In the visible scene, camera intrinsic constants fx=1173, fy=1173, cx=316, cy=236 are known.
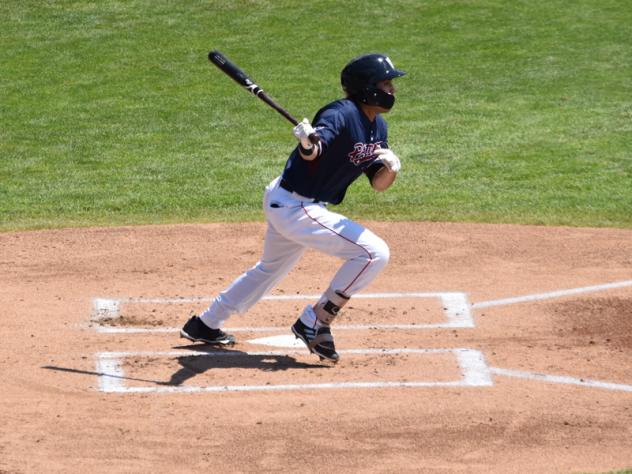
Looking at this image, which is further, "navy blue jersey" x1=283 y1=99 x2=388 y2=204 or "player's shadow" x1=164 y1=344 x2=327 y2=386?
"player's shadow" x1=164 y1=344 x2=327 y2=386

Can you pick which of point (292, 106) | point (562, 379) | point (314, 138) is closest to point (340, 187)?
point (314, 138)

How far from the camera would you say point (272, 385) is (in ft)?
24.2

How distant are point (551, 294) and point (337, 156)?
265 centimetres

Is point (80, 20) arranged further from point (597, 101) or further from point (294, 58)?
point (597, 101)

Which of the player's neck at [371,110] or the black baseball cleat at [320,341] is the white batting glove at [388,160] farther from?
the black baseball cleat at [320,341]

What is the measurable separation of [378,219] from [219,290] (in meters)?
2.64

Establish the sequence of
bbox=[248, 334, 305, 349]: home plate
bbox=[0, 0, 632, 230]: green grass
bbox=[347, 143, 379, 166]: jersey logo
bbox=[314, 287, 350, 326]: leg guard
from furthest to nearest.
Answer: bbox=[0, 0, 632, 230]: green grass
bbox=[248, 334, 305, 349]: home plate
bbox=[314, 287, 350, 326]: leg guard
bbox=[347, 143, 379, 166]: jersey logo

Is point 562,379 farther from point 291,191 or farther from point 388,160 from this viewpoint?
point 291,191

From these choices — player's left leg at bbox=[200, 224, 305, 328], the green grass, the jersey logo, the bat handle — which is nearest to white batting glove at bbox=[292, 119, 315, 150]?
the bat handle

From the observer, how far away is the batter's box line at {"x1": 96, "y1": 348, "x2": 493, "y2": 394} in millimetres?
7285

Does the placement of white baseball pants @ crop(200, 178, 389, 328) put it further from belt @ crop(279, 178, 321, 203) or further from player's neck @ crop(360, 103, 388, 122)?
player's neck @ crop(360, 103, 388, 122)

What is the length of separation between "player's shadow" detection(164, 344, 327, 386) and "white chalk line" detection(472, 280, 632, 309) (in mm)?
1818

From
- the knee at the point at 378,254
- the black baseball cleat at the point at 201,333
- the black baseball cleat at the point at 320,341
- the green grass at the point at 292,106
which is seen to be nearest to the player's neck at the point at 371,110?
the knee at the point at 378,254

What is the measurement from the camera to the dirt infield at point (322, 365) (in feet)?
20.8
